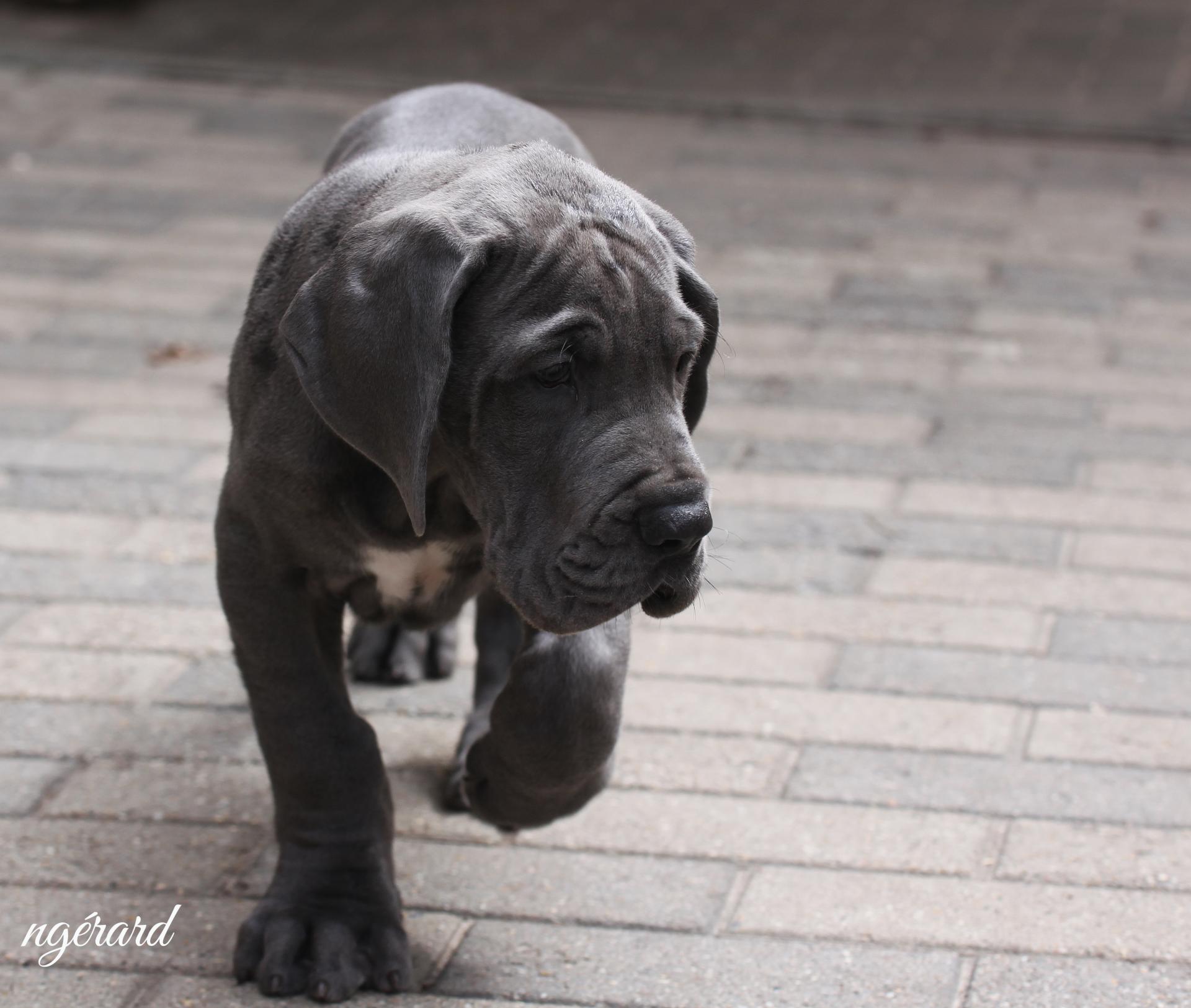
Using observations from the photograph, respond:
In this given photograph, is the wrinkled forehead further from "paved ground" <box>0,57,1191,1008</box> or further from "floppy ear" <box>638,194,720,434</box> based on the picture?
"paved ground" <box>0,57,1191,1008</box>

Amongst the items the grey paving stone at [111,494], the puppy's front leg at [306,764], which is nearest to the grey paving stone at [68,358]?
the grey paving stone at [111,494]

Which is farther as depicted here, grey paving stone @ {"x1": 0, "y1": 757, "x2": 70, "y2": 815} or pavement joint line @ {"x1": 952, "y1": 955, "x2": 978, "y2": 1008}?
grey paving stone @ {"x1": 0, "y1": 757, "x2": 70, "y2": 815}

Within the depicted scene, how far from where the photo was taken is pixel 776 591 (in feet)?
15.2

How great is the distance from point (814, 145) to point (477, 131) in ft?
18.9

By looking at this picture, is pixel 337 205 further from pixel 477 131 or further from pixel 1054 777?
pixel 1054 777

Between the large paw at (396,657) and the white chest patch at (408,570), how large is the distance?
951 mm

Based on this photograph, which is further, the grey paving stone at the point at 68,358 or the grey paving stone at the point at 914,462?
the grey paving stone at the point at 68,358

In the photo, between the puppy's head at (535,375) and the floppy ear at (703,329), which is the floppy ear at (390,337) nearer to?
the puppy's head at (535,375)

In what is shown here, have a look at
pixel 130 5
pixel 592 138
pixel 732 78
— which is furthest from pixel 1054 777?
pixel 130 5

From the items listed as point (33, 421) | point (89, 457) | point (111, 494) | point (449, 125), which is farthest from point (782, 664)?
point (33, 421)

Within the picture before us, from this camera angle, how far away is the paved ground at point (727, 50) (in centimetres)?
967

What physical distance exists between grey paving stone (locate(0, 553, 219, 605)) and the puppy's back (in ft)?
4.06

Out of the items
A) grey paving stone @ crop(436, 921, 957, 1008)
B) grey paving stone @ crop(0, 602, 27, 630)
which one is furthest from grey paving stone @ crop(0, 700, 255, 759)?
grey paving stone @ crop(436, 921, 957, 1008)

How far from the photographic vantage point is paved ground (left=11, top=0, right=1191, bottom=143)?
9672 mm
